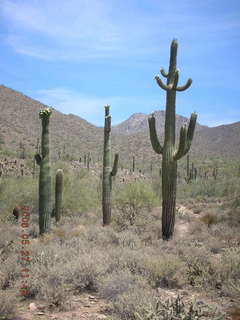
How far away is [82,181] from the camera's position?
21.4m

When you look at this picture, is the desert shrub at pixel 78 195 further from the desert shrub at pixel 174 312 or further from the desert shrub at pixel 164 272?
the desert shrub at pixel 174 312

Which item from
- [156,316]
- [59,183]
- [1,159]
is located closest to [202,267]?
[156,316]

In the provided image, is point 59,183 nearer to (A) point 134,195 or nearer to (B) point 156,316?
(A) point 134,195

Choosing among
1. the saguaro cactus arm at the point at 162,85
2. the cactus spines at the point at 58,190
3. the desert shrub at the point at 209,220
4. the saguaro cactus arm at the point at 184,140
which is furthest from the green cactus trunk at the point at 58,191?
the desert shrub at the point at 209,220

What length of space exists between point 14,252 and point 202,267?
185 inches

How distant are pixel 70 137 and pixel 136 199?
1477 inches

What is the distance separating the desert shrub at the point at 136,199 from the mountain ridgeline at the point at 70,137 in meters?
22.6

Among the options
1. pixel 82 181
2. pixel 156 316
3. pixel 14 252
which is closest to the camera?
pixel 156 316

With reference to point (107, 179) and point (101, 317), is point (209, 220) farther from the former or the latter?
point (101, 317)

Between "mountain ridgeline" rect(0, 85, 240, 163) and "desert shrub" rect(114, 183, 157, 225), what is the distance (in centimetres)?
2263

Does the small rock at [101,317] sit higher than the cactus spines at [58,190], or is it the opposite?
the cactus spines at [58,190]

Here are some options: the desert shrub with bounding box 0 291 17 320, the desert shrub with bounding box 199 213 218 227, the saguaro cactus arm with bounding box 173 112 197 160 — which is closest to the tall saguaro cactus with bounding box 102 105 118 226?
the saguaro cactus arm with bounding box 173 112 197 160

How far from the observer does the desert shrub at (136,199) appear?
17.5 m

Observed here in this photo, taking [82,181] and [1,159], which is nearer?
[82,181]
